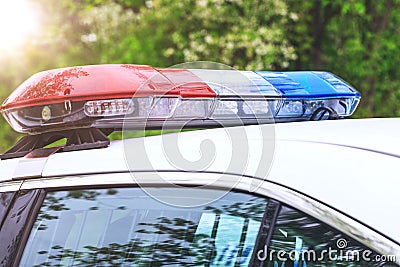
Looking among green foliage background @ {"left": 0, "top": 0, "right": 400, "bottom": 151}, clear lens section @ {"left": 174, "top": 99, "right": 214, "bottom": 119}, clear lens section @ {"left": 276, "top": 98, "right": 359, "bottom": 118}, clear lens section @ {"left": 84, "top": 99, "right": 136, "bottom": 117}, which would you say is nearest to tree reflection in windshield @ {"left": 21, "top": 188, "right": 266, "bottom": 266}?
clear lens section @ {"left": 84, "top": 99, "right": 136, "bottom": 117}

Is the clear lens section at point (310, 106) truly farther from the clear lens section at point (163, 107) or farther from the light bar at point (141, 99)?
the clear lens section at point (163, 107)

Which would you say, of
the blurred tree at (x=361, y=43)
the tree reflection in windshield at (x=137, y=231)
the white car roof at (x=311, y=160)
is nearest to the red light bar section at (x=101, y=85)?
the white car roof at (x=311, y=160)

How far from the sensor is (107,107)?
6.50 ft

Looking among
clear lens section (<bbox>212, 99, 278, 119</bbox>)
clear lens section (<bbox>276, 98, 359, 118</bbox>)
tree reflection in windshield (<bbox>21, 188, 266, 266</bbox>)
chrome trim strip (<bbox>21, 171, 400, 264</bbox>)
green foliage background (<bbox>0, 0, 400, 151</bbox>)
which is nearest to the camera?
chrome trim strip (<bbox>21, 171, 400, 264</bbox>)

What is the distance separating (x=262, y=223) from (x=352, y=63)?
33.8 feet

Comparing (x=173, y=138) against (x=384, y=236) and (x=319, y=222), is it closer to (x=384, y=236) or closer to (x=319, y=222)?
(x=319, y=222)

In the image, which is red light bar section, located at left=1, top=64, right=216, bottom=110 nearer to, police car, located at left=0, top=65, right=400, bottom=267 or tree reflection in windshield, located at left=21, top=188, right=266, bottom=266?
police car, located at left=0, top=65, right=400, bottom=267

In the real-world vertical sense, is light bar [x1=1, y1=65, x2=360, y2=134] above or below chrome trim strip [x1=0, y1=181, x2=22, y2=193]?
above

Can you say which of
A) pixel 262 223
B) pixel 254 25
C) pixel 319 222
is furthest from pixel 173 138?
pixel 254 25

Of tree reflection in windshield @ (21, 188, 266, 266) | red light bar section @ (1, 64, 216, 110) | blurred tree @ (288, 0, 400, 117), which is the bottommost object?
blurred tree @ (288, 0, 400, 117)

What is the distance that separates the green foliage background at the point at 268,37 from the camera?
37.0ft

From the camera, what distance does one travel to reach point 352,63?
1160 centimetres

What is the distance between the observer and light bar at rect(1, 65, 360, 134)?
198 centimetres

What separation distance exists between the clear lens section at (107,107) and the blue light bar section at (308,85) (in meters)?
0.47
